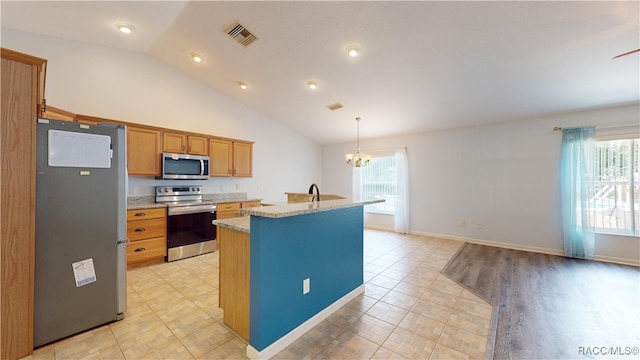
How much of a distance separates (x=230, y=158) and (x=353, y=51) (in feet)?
10.1

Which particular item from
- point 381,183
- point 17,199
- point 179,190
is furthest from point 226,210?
point 381,183

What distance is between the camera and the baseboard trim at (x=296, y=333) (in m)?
1.69

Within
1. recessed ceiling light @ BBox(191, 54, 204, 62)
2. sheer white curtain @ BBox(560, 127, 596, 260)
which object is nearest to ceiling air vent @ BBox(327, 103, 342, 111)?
recessed ceiling light @ BBox(191, 54, 204, 62)

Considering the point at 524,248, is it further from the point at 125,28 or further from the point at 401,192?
the point at 125,28

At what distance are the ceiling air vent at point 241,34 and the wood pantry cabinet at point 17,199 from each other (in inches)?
76.2

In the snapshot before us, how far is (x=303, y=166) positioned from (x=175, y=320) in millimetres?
5023

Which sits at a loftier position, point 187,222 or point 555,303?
point 187,222

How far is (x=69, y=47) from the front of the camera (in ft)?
11.2

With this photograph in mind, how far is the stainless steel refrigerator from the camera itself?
1.79m

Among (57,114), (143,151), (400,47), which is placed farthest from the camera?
(143,151)

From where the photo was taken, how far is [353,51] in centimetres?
307

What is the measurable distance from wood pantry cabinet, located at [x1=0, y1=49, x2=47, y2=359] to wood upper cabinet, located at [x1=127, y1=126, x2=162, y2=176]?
1.96m

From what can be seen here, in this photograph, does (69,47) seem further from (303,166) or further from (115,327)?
(303,166)

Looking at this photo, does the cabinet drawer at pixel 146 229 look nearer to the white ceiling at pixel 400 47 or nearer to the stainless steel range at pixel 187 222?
the stainless steel range at pixel 187 222
